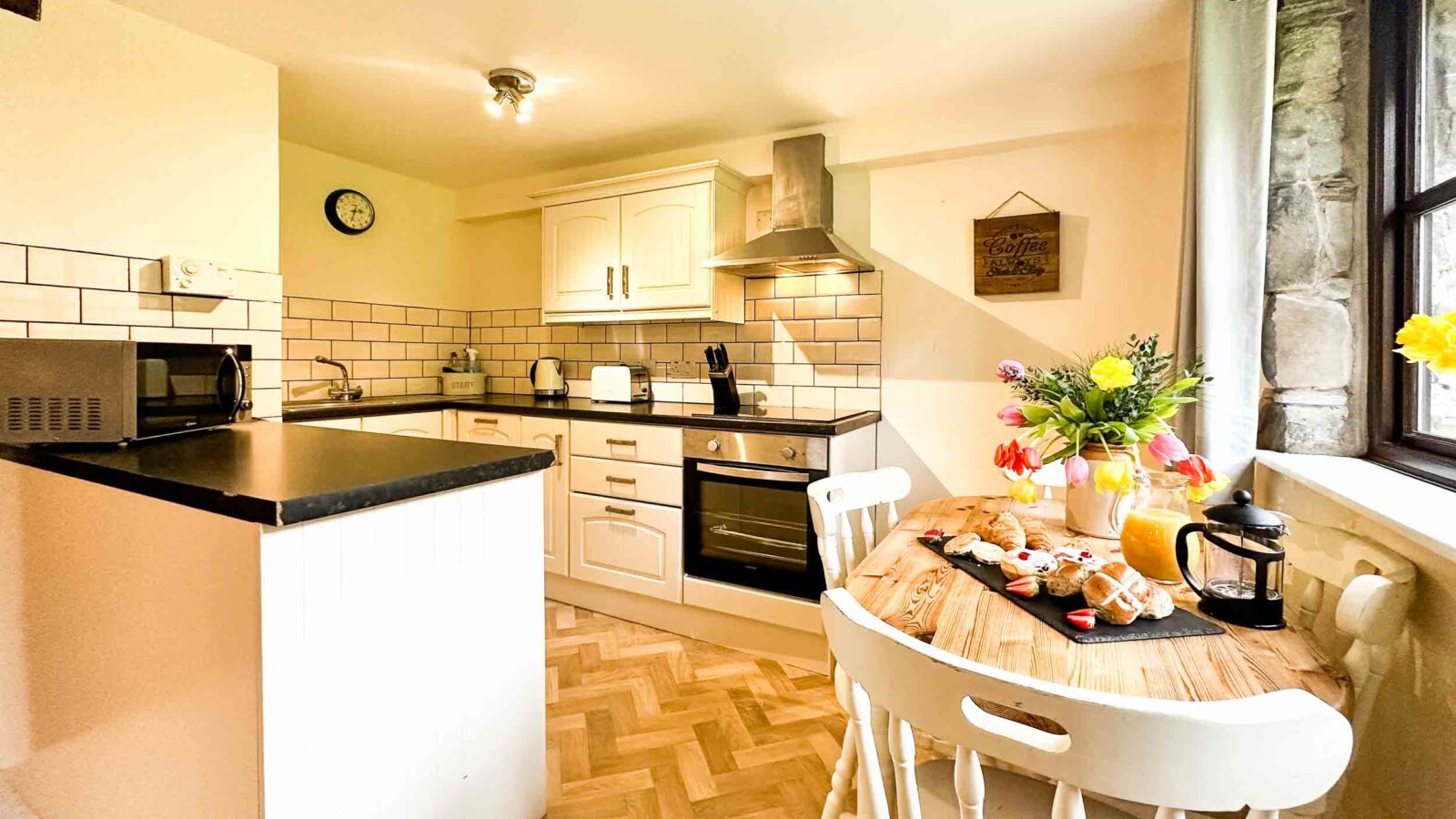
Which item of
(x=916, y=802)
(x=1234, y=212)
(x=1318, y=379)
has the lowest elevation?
(x=916, y=802)

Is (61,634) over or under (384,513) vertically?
under

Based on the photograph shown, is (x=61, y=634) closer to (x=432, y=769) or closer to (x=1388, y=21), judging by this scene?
(x=432, y=769)

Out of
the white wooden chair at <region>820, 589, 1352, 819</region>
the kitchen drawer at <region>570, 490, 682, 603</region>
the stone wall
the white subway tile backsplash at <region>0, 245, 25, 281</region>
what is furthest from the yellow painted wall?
the stone wall

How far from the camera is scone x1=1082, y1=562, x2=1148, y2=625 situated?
94 centimetres

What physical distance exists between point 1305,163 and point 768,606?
6.94 feet

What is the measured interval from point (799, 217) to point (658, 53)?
2.92 ft

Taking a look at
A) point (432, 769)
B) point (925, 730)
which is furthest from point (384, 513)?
point (925, 730)

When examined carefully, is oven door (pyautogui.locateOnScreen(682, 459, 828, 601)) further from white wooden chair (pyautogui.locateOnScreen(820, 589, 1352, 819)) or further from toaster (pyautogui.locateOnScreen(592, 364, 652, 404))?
white wooden chair (pyautogui.locateOnScreen(820, 589, 1352, 819))

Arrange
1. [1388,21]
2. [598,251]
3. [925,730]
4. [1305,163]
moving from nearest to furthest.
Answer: [925,730], [1388,21], [1305,163], [598,251]

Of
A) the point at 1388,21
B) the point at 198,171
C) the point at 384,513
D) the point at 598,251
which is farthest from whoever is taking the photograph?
the point at 598,251

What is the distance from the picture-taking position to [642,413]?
271 cm

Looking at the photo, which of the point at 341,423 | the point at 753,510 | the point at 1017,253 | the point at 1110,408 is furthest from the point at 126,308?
the point at 1017,253

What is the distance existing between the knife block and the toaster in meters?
0.61

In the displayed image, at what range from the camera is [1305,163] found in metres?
1.61
